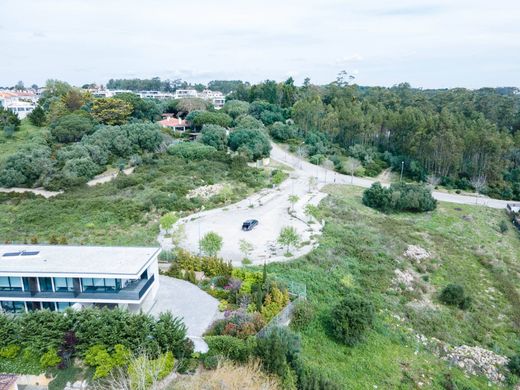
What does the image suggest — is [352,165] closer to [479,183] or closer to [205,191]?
[479,183]

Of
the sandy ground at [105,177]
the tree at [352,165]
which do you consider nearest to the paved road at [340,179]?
the tree at [352,165]

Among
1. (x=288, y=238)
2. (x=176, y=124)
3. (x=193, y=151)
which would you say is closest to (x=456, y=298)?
(x=288, y=238)

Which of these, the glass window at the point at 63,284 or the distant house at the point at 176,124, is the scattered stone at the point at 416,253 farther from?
the distant house at the point at 176,124

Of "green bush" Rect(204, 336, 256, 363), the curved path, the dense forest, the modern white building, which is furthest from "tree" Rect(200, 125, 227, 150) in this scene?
"green bush" Rect(204, 336, 256, 363)

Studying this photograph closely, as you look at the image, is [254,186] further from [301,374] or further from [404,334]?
[301,374]

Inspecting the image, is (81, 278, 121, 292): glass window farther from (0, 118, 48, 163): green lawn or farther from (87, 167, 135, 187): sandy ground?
(0, 118, 48, 163): green lawn
